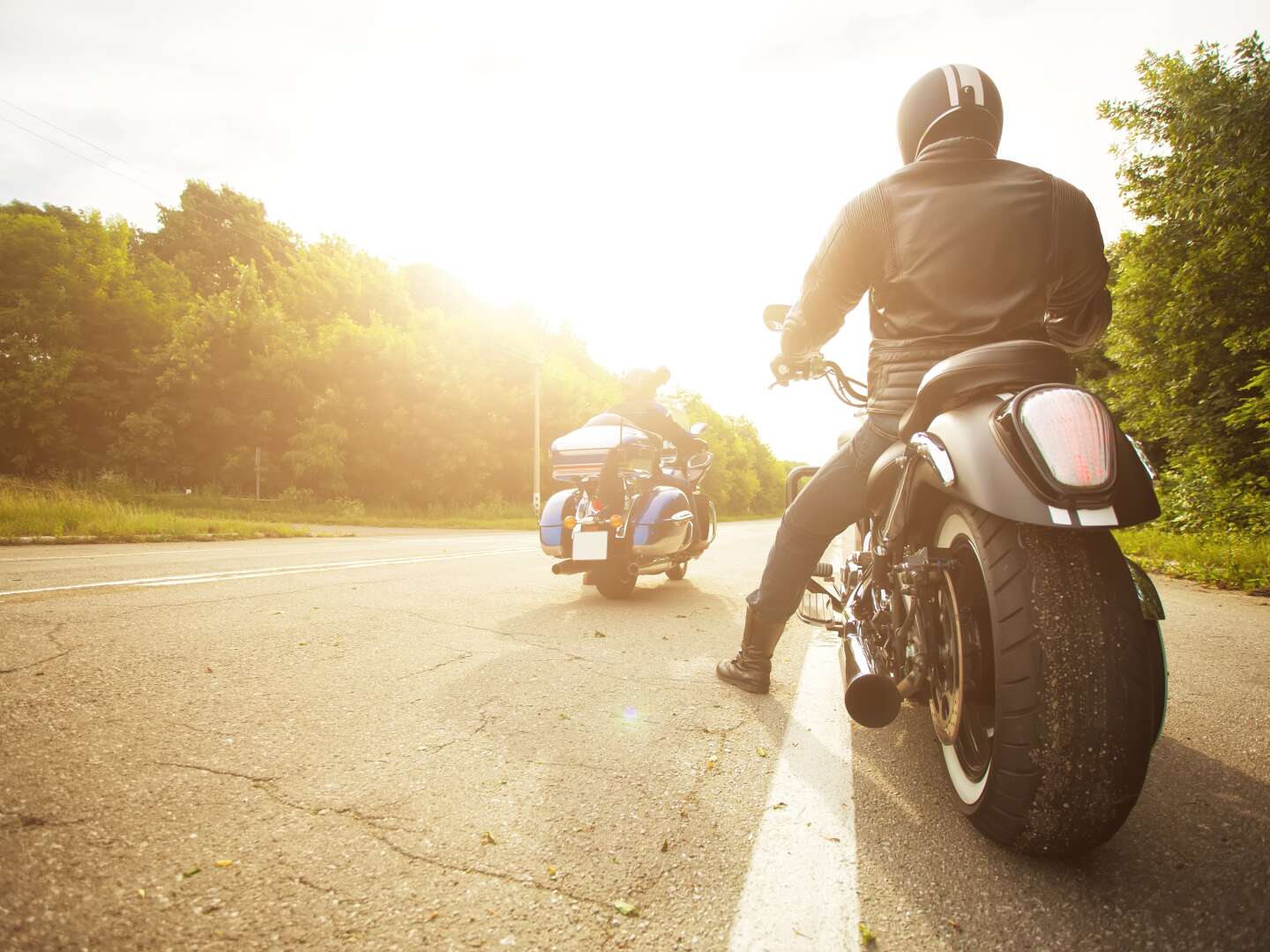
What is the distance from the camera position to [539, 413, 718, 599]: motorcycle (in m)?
4.82

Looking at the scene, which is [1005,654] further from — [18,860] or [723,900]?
[18,860]

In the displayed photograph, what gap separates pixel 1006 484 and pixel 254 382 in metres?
29.1

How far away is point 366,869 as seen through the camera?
4.33 feet

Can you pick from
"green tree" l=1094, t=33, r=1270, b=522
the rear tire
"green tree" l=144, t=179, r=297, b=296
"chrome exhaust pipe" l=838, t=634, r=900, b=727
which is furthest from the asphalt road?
"green tree" l=144, t=179, r=297, b=296

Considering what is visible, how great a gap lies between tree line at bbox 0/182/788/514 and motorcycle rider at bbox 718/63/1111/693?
2430cm

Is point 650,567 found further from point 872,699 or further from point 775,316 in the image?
point 872,699

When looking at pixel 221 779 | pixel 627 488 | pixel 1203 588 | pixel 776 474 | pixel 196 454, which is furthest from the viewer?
pixel 776 474

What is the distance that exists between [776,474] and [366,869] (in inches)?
4023

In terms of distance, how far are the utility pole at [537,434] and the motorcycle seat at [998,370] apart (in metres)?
26.4

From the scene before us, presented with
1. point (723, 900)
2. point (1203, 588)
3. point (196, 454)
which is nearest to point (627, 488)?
point (723, 900)

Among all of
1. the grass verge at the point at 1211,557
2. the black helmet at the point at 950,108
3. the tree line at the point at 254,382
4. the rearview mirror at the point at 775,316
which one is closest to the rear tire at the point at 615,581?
the rearview mirror at the point at 775,316

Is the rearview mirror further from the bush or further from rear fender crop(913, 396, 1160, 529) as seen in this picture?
the bush

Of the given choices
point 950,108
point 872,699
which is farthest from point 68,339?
point 872,699

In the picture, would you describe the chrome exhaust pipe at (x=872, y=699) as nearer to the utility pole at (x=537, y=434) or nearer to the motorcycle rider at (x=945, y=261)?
the motorcycle rider at (x=945, y=261)
